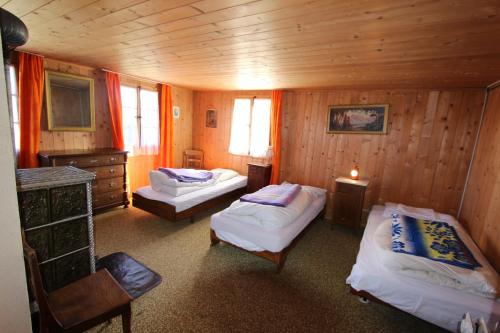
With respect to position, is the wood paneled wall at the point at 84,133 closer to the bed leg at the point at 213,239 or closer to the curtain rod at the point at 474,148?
the bed leg at the point at 213,239

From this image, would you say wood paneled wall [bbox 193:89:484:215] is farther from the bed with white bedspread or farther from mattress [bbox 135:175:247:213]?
the bed with white bedspread

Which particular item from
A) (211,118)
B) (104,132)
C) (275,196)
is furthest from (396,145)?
(104,132)

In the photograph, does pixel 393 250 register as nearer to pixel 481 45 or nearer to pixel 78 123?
pixel 481 45

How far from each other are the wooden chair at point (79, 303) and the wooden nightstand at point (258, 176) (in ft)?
10.4

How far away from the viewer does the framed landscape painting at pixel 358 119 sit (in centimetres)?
359

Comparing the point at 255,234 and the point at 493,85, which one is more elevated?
the point at 493,85

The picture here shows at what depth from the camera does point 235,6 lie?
1.38 meters

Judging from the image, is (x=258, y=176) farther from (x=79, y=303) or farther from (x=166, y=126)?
(x=79, y=303)

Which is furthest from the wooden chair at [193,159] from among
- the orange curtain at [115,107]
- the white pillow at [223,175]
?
the orange curtain at [115,107]

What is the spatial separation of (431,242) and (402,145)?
193 cm

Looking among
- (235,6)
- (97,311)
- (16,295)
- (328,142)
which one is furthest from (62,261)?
(328,142)

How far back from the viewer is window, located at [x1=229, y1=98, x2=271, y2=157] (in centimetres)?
466

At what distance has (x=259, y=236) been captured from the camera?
2443 mm

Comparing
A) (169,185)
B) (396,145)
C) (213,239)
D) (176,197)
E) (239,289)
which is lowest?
(239,289)
